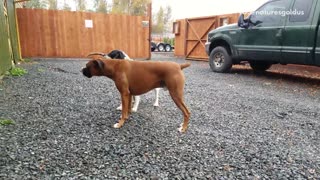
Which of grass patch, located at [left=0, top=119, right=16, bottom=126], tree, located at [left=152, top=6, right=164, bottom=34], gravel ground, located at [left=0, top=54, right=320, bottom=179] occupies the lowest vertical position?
gravel ground, located at [left=0, top=54, right=320, bottom=179]

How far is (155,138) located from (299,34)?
527 cm

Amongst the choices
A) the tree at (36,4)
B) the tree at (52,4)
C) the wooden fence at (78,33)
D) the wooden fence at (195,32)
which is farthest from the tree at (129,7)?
the wooden fence at (78,33)

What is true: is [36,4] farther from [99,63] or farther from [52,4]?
[99,63]

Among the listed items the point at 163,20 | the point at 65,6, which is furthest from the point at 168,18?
the point at 65,6

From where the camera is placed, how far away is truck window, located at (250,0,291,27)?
6863 millimetres

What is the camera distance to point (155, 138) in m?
2.92

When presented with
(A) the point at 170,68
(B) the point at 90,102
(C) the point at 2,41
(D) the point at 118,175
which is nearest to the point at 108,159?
(D) the point at 118,175

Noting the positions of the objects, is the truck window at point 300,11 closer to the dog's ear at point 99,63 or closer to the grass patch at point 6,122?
the dog's ear at point 99,63

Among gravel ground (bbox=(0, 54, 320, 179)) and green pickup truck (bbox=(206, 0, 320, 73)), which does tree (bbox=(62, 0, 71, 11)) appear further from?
gravel ground (bbox=(0, 54, 320, 179))

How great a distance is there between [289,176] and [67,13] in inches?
485

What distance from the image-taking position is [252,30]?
7.54 m

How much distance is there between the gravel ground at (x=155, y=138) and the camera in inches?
87.0

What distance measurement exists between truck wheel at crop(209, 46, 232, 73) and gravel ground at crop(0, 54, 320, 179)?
3.37 meters

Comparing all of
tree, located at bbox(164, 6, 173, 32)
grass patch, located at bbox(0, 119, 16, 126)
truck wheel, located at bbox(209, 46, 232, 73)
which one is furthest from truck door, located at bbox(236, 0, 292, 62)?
tree, located at bbox(164, 6, 173, 32)
